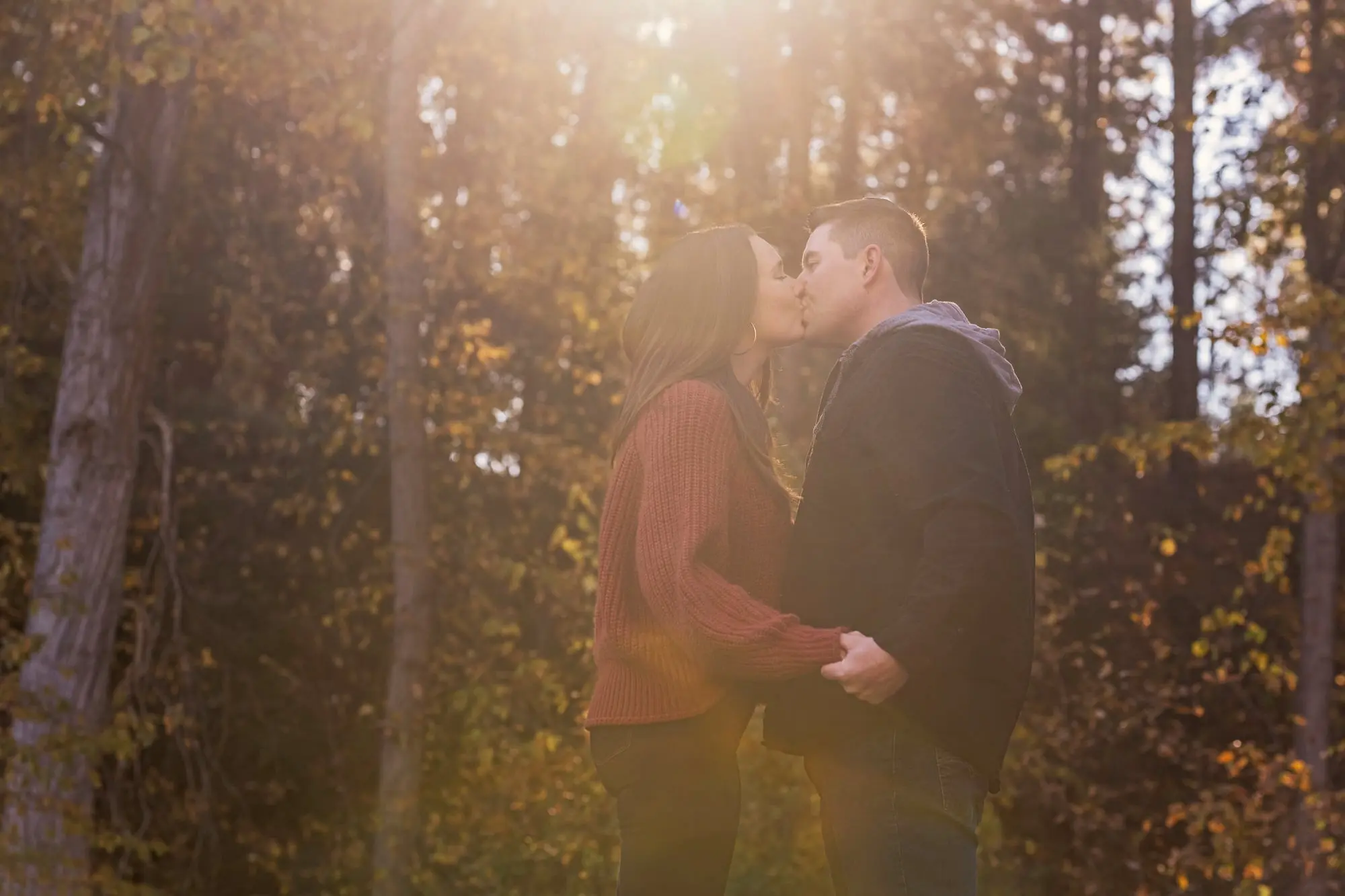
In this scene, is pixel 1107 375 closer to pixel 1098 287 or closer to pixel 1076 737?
pixel 1098 287

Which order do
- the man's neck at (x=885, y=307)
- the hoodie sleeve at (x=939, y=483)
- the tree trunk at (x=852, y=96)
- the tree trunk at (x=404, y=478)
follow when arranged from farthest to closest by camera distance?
the tree trunk at (x=852, y=96), the tree trunk at (x=404, y=478), the man's neck at (x=885, y=307), the hoodie sleeve at (x=939, y=483)

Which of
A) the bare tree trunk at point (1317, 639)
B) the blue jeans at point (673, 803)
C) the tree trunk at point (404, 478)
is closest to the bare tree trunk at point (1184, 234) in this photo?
the bare tree trunk at point (1317, 639)

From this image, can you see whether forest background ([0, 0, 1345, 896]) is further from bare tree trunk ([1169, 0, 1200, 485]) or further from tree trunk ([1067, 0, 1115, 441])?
tree trunk ([1067, 0, 1115, 441])

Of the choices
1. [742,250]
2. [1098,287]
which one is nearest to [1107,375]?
[1098,287]

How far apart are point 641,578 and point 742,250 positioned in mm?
811

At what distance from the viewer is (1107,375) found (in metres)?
20.7

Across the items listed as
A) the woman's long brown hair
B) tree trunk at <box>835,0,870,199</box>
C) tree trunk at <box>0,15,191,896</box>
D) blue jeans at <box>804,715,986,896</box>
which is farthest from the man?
tree trunk at <box>835,0,870,199</box>

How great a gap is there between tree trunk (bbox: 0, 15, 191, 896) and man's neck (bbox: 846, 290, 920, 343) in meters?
5.95

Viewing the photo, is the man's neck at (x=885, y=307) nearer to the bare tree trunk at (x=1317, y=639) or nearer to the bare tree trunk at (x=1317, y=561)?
the bare tree trunk at (x=1317, y=561)

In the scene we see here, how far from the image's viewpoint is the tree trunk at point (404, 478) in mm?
9406

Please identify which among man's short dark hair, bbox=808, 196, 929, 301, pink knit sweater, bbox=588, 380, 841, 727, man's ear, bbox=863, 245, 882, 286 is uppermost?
man's short dark hair, bbox=808, 196, 929, 301

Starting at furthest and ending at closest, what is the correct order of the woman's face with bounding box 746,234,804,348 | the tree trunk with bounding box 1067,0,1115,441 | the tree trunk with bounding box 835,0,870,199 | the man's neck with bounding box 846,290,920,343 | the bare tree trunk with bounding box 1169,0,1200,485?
the tree trunk with bounding box 1067,0,1115,441
the bare tree trunk with bounding box 1169,0,1200,485
the tree trunk with bounding box 835,0,870,199
the woman's face with bounding box 746,234,804,348
the man's neck with bounding box 846,290,920,343

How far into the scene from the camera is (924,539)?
308 cm

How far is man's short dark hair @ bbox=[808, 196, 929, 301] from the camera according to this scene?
11.3 feet
